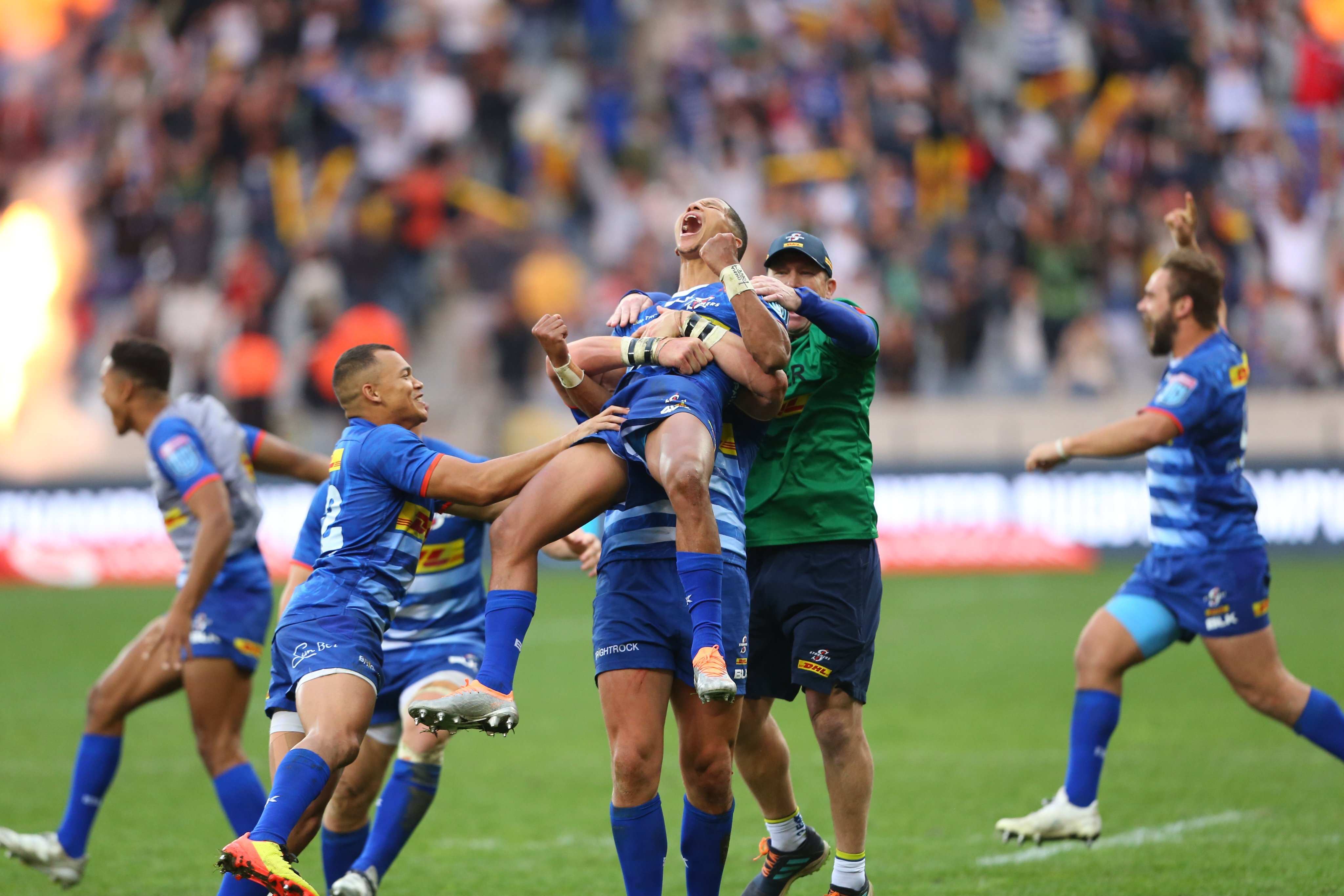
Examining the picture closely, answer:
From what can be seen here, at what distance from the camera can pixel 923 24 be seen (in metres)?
21.5

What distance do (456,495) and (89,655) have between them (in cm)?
889

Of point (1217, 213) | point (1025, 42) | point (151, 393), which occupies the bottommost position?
point (151, 393)

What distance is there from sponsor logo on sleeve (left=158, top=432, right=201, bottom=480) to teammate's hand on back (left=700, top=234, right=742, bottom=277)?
2.52 metres

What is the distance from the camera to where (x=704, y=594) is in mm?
5074

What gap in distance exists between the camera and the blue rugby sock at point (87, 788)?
6641 mm

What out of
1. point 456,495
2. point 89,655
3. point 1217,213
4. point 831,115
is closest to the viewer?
point 456,495

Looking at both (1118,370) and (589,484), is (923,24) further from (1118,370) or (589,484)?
(589,484)

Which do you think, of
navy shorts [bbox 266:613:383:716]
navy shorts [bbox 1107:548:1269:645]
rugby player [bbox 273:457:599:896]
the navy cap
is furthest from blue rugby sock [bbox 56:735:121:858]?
navy shorts [bbox 1107:548:1269:645]

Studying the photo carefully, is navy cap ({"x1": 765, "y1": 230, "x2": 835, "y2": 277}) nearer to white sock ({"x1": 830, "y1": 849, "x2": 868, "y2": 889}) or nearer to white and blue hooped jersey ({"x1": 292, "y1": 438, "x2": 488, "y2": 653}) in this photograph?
white and blue hooped jersey ({"x1": 292, "y1": 438, "x2": 488, "y2": 653})

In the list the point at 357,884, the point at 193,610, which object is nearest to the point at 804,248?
the point at 193,610

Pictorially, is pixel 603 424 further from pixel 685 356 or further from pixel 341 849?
pixel 341 849

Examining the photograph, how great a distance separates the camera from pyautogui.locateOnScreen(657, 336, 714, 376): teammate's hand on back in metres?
5.39

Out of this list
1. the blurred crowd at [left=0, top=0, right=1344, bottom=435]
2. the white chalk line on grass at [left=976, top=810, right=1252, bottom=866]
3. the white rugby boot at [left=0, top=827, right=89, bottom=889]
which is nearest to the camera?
the white rugby boot at [left=0, top=827, right=89, bottom=889]

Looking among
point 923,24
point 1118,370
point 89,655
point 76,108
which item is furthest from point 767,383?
point 76,108
